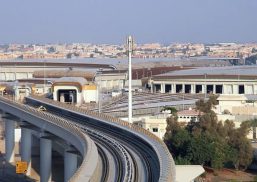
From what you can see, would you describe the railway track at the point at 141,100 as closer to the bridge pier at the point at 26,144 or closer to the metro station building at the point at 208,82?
the metro station building at the point at 208,82

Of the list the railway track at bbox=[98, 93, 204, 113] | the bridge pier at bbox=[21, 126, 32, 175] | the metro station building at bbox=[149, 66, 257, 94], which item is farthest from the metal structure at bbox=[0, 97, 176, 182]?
the metro station building at bbox=[149, 66, 257, 94]

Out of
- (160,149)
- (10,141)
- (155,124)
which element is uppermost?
(160,149)

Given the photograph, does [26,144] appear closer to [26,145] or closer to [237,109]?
[26,145]

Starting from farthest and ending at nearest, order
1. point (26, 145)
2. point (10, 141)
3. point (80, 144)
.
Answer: point (10, 141) → point (26, 145) → point (80, 144)

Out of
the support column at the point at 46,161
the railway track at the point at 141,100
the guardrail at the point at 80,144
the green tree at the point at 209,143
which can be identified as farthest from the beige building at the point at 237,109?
the guardrail at the point at 80,144

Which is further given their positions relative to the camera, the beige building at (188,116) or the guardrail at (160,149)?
the beige building at (188,116)

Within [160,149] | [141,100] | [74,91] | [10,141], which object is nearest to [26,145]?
[10,141]

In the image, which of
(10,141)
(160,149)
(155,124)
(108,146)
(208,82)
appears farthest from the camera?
(208,82)

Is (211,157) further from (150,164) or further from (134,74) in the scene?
(134,74)
